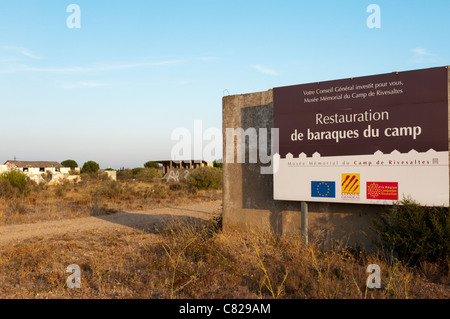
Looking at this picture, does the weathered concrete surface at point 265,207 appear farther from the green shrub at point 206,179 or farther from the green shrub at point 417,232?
the green shrub at point 206,179

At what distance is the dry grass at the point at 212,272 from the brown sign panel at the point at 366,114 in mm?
2130

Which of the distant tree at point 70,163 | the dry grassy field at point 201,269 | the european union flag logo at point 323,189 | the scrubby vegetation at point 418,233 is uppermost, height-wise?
the distant tree at point 70,163

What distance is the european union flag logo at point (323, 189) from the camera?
7.03 metres

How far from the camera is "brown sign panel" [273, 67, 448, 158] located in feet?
20.5

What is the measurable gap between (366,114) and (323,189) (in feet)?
5.62

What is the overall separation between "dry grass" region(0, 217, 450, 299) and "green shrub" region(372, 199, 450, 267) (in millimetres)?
305

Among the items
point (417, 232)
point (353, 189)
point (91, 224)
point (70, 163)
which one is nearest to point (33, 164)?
point (70, 163)

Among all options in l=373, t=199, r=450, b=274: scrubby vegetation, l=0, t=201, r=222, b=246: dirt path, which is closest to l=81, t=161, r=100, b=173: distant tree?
l=0, t=201, r=222, b=246: dirt path

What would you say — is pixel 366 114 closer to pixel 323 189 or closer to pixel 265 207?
pixel 323 189

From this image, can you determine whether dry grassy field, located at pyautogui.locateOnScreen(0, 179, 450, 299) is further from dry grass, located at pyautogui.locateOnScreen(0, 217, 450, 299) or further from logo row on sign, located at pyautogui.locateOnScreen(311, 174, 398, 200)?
logo row on sign, located at pyautogui.locateOnScreen(311, 174, 398, 200)

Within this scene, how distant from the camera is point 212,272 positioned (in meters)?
5.88

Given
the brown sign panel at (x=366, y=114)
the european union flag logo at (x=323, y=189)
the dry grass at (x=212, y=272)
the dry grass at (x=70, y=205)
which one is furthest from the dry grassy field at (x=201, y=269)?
the dry grass at (x=70, y=205)

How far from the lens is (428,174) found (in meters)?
6.22

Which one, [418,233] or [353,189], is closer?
[418,233]
